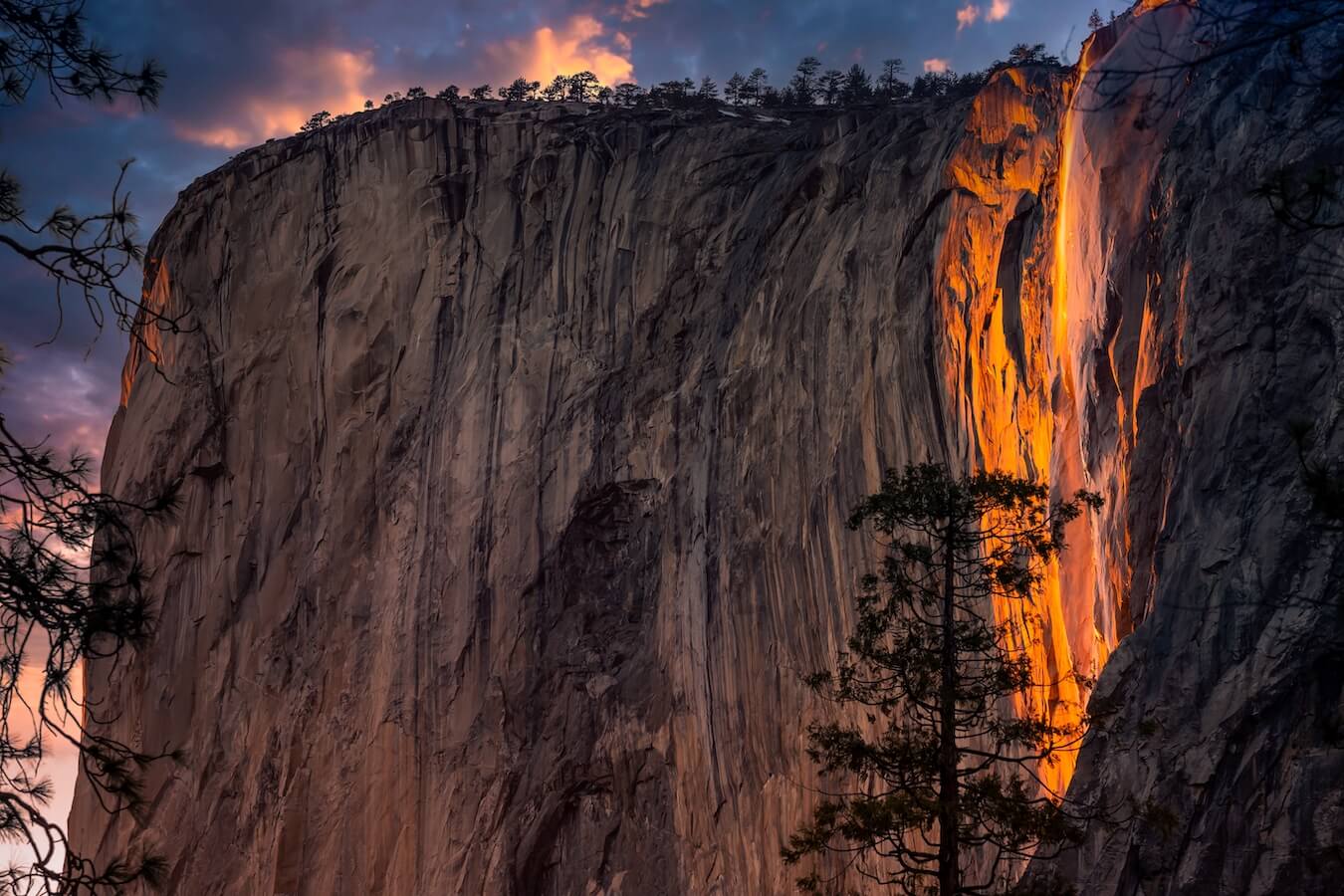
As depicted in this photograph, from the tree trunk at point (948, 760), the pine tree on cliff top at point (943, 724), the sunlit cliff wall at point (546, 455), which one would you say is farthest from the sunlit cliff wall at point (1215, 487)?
the sunlit cliff wall at point (546, 455)

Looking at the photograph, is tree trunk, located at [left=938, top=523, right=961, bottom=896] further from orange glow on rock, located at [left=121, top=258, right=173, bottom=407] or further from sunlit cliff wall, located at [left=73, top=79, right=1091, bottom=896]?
orange glow on rock, located at [left=121, top=258, right=173, bottom=407]

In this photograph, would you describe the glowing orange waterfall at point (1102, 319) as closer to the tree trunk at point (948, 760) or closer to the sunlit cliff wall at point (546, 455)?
the sunlit cliff wall at point (546, 455)

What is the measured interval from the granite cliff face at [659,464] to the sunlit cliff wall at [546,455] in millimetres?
109

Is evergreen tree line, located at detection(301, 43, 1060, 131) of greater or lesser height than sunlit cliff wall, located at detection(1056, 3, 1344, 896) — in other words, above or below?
above

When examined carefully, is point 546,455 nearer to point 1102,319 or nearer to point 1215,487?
point 1102,319

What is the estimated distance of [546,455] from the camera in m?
32.6

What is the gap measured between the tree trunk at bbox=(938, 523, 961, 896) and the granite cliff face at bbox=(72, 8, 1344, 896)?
1.98m

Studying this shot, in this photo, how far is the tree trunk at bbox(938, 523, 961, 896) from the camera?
1151cm

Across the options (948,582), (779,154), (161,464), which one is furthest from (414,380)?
(948,582)

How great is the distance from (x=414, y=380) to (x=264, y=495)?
626 cm

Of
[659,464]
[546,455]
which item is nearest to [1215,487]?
[659,464]

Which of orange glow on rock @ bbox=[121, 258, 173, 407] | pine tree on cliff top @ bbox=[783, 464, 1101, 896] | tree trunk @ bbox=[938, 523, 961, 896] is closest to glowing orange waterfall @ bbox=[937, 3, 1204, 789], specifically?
pine tree on cliff top @ bbox=[783, 464, 1101, 896]

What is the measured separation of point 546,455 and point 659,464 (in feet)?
13.3

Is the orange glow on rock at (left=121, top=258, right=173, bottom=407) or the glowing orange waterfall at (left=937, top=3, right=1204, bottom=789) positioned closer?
the glowing orange waterfall at (left=937, top=3, right=1204, bottom=789)
